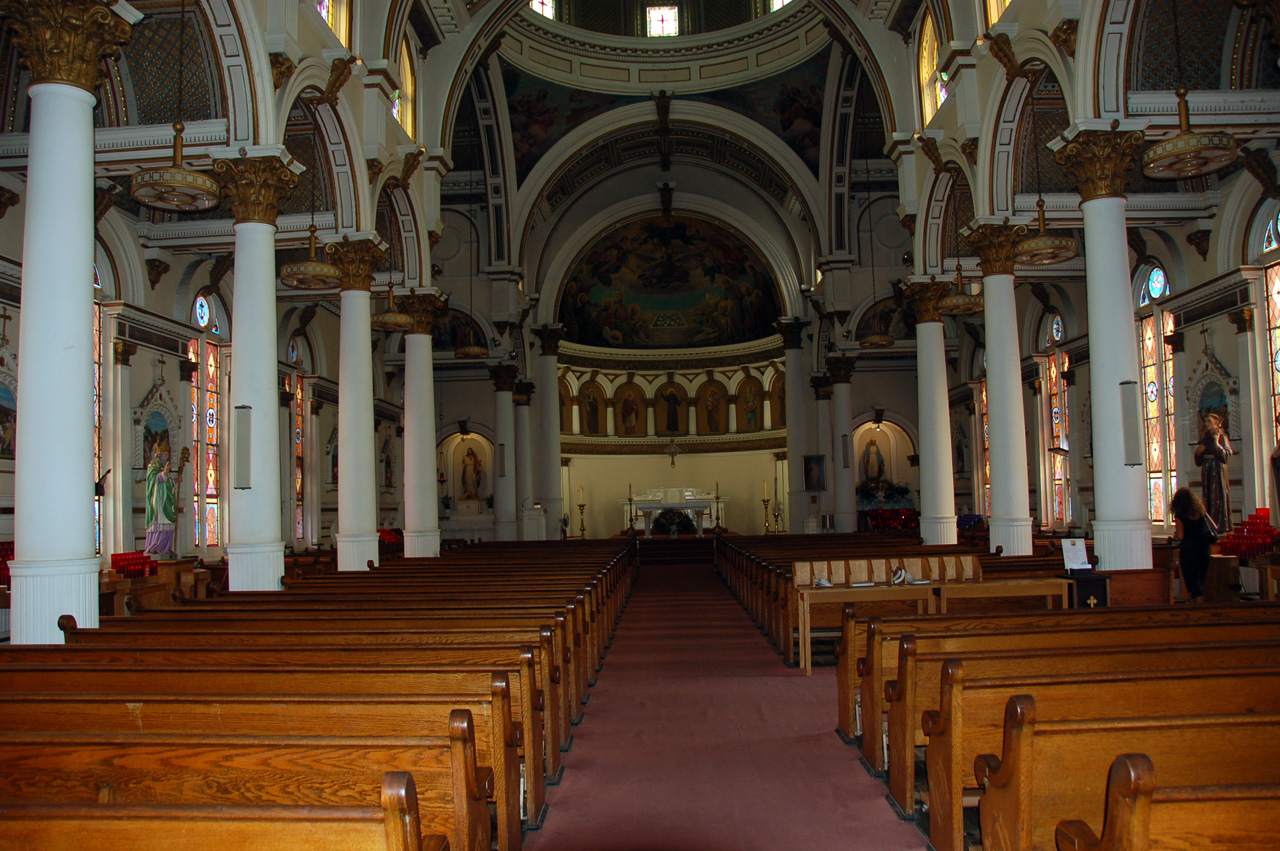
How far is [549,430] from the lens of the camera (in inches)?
1216

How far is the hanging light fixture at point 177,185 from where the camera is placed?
916cm

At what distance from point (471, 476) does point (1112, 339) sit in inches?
941

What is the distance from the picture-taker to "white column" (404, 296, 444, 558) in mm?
16609

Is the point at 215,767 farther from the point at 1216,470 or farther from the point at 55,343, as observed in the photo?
the point at 1216,470

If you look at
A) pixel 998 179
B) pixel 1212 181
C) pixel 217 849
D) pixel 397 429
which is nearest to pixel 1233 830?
pixel 217 849

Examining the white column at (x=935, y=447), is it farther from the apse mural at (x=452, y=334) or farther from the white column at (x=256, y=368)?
the apse mural at (x=452, y=334)

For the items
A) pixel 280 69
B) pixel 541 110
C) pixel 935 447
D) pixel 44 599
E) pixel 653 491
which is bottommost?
pixel 44 599

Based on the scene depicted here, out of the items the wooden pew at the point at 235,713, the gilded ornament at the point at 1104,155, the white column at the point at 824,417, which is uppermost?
the gilded ornament at the point at 1104,155

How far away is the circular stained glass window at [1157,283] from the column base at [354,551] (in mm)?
15664

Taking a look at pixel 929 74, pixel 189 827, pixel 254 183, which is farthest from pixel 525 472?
pixel 189 827

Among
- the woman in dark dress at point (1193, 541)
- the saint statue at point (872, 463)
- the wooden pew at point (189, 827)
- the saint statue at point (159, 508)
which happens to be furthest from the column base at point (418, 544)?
the saint statue at point (872, 463)

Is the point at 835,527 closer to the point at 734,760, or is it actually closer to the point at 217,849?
the point at 734,760

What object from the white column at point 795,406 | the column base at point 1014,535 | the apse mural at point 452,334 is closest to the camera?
the column base at point 1014,535

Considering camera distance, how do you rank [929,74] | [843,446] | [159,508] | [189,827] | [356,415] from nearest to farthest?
[189,827], [356,415], [159,508], [929,74], [843,446]
